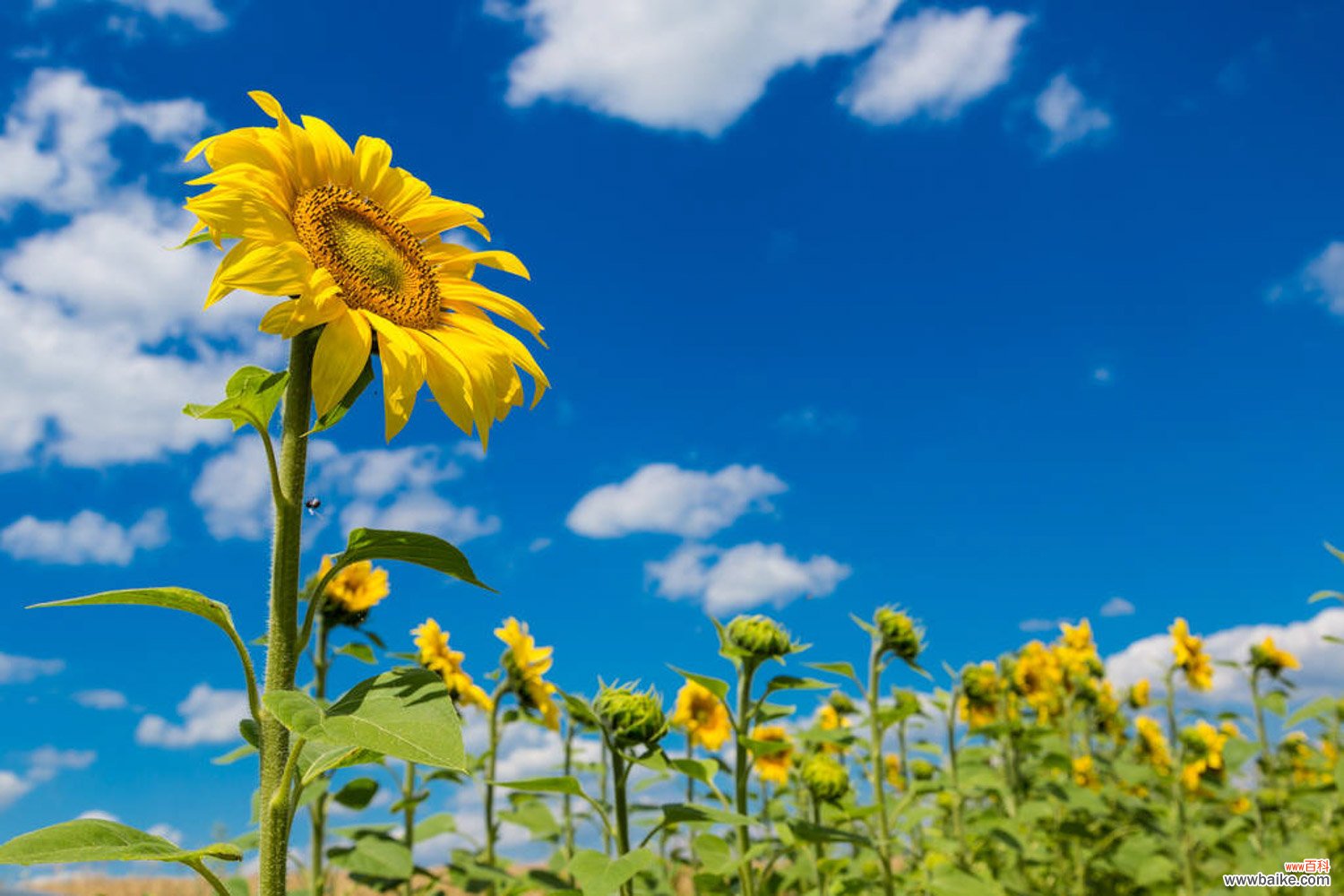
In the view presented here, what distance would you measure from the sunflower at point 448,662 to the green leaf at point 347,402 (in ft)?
9.27

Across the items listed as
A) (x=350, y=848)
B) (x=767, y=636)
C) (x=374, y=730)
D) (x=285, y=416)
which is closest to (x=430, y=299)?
(x=285, y=416)

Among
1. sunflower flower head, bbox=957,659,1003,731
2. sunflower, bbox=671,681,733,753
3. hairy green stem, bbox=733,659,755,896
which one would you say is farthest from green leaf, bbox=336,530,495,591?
sunflower flower head, bbox=957,659,1003,731

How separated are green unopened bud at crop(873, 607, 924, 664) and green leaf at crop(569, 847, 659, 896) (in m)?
2.08

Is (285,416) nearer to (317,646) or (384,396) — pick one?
(384,396)

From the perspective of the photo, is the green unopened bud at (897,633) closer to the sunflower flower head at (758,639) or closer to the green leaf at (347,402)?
the sunflower flower head at (758,639)

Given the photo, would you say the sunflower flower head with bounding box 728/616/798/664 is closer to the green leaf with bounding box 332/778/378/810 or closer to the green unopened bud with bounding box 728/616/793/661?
the green unopened bud with bounding box 728/616/793/661

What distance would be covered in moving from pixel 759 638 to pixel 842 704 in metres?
3.23

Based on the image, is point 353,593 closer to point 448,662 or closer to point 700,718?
point 448,662

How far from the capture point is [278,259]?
1.68 metres

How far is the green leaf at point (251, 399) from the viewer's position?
1580 millimetres

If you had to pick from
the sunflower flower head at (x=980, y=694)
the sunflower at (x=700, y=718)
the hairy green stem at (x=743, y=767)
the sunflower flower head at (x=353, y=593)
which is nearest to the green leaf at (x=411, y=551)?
the hairy green stem at (x=743, y=767)

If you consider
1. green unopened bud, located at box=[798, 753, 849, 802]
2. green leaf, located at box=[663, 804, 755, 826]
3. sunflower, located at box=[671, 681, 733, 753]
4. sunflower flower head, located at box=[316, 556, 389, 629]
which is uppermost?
sunflower flower head, located at box=[316, 556, 389, 629]

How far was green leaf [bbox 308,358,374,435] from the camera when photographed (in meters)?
1.62

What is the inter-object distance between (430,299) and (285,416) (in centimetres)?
45
